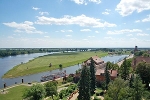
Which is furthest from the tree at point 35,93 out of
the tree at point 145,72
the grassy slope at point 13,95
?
the tree at point 145,72

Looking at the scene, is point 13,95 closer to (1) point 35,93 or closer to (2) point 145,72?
(1) point 35,93

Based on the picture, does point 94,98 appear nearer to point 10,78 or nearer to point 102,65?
point 102,65

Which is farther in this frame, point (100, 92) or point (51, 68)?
point (51, 68)

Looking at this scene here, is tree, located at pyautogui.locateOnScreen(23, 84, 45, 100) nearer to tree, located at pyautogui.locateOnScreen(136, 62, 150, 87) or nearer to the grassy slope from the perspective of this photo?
the grassy slope

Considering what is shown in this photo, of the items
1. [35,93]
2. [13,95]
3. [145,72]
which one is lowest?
[13,95]

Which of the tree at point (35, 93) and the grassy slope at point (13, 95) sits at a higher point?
the tree at point (35, 93)

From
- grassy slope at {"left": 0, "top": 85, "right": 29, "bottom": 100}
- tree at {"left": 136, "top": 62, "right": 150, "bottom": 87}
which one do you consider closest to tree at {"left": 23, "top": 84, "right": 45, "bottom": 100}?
grassy slope at {"left": 0, "top": 85, "right": 29, "bottom": 100}

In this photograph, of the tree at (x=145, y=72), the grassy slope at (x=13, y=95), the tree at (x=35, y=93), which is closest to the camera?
the tree at (x=35, y=93)

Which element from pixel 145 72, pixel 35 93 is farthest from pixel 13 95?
pixel 145 72

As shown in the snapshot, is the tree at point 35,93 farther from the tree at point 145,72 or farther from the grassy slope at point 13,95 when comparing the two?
the tree at point 145,72

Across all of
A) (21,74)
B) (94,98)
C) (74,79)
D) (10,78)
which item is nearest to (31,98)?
(94,98)

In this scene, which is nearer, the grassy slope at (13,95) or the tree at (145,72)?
the grassy slope at (13,95)
